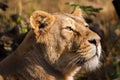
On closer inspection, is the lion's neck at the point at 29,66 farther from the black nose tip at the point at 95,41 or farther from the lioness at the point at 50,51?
the black nose tip at the point at 95,41

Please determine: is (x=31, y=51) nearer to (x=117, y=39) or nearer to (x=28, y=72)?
(x=28, y=72)

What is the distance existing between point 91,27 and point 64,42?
2593mm

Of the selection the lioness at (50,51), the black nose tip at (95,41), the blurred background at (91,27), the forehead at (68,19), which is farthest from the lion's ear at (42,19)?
the blurred background at (91,27)

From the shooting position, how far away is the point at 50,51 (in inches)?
185

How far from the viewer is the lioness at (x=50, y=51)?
4.71m

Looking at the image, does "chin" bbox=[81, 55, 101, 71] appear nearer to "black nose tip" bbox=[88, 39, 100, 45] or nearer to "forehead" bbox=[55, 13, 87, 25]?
"black nose tip" bbox=[88, 39, 100, 45]

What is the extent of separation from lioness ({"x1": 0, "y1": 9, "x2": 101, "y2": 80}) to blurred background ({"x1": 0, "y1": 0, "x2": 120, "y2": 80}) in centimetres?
48

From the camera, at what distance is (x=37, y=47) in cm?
473

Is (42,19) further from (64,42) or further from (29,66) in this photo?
(29,66)

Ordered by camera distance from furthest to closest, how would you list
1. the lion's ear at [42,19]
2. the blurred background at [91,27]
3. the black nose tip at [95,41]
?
the blurred background at [91,27] → the lion's ear at [42,19] → the black nose tip at [95,41]

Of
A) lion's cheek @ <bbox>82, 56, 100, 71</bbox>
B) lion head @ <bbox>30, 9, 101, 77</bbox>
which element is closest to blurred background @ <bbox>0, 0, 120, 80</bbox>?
lion's cheek @ <bbox>82, 56, 100, 71</bbox>

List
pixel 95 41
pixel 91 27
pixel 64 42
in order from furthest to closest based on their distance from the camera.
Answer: pixel 91 27
pixel 64 42
pixel 95 41

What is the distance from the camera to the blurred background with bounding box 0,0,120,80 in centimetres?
670

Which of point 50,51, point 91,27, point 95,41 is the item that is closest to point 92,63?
point 95,41
